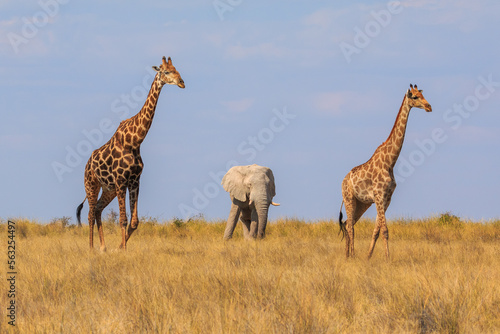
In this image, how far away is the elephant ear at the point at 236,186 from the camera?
1577cm

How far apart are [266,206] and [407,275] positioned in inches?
303

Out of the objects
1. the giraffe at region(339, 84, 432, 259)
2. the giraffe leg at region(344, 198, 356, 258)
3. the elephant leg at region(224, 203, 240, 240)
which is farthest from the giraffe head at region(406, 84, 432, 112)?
the elephant leg at region(224, 203, 240, 240)

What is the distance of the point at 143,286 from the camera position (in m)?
7.39

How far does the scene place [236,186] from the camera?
52.1ft

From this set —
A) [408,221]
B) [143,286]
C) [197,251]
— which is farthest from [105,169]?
[408,221]

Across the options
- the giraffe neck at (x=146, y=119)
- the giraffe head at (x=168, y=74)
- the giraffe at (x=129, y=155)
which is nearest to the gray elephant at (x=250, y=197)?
the giraffe at (x=129, y=155)

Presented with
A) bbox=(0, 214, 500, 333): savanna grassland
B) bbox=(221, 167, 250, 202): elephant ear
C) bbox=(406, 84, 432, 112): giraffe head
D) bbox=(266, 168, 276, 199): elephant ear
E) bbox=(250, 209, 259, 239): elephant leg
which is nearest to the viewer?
bbox=(0, 214, 500, 333): savanna grassland

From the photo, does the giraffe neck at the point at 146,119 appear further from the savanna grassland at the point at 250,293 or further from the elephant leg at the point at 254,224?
the elephant leg at the point at 254,224

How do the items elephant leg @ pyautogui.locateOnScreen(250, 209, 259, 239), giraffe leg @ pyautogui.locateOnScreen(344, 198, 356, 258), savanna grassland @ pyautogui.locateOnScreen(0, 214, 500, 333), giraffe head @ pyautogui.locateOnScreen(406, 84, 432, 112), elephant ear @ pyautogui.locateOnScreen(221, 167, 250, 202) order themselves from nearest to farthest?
savanna grassland @ pyautogui.locateOnScreen(0, 214, 500, 333) → giraffe head @ pyautogui.locateOnScreen(406, 84, 432, 112) → giraffe leg @ pyautogui.locateOnScreen(344, 198, 356, 258) → elephant leg @ pyautogui.locateOnScreen(250, 209, 259, 239) → elephant ear @ pyautogui.locateOnScreen(221, 167, 250, 202)

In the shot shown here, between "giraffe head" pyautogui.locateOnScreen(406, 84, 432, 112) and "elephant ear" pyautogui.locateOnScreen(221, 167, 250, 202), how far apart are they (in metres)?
6.09

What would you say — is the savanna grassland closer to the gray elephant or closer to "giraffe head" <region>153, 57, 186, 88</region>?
"giraffe head" <region>153, 57, 186, 88</region>

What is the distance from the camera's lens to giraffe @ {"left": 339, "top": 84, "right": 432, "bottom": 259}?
10695 mm

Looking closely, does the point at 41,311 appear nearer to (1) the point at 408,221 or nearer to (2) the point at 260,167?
(2) the point at 260,167

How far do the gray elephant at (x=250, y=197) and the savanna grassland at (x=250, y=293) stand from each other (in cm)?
348
